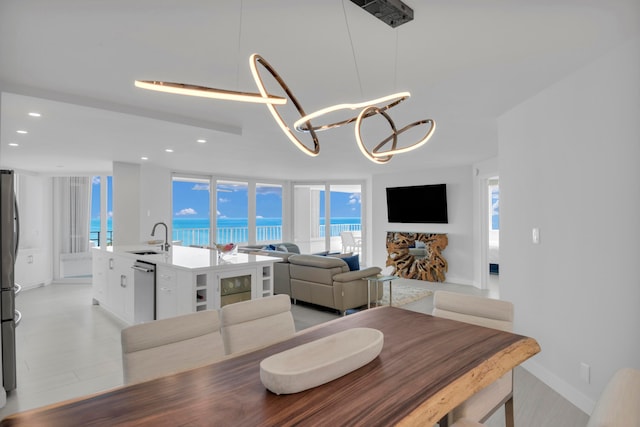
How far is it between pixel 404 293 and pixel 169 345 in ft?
16.8

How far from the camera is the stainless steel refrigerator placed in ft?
9.06

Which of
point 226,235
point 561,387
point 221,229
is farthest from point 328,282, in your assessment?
point 226,235

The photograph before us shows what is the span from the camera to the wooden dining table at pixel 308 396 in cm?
103

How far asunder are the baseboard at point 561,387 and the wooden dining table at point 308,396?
4.29 ft

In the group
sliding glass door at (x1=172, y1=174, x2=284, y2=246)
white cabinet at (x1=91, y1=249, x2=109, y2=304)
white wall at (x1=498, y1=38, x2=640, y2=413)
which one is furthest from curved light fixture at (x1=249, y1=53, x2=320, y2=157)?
sliding glass door at (x1=172, y1=174, x2=284, y2=246)

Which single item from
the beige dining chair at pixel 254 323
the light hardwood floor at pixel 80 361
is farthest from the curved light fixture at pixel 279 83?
the light hardwood floor at pixel 80 361

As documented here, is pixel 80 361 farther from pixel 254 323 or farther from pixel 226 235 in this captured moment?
pixel 226 235

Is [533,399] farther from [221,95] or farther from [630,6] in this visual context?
[221,95]

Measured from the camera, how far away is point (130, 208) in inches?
256

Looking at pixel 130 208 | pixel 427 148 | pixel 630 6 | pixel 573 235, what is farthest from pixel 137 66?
pixel 130 208

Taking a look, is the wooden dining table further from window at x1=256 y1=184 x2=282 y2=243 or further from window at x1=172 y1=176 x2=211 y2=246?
window at x1=256 y1=184 x2=282 y2=243

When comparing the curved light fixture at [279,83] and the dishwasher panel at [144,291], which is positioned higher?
Answer: the curved light fixture at [279,83]

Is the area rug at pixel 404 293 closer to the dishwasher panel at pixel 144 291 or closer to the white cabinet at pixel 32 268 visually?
the dishwasher panel at pixel 144 291

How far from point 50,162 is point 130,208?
4.86 ft
